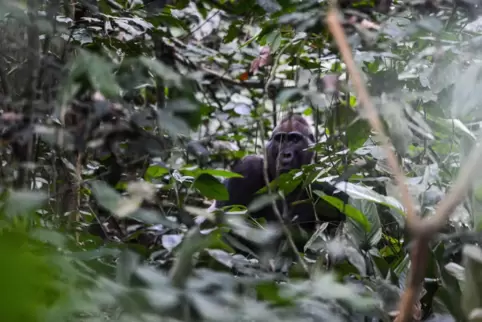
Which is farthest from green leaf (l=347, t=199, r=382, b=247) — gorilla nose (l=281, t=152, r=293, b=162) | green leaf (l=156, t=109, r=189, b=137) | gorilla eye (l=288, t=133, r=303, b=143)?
gorilla eye (l=288, t=133, r=303, b=143)

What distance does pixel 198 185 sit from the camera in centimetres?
150

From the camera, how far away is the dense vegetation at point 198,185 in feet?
2.30

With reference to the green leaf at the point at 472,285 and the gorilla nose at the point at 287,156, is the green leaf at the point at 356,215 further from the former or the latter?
the gorilla nose at the point at 287,156

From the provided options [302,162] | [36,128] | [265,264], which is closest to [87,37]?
[36,128]

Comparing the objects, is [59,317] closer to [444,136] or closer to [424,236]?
[424,236]

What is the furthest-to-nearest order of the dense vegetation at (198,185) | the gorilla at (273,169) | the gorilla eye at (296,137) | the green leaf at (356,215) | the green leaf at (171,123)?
the gorilla eye at (296,137) < the gorilla at (273,169) < the green leaf at (356,215) < the green leaf at (171,123) < the dense vegetation at (198,185)

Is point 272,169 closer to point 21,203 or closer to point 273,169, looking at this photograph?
point 273,169

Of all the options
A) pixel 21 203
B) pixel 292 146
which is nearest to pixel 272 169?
pixel 292 146

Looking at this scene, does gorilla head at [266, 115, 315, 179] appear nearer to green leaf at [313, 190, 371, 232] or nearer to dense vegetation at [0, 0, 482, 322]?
dense vegetation at [0, 0, 482, 322]

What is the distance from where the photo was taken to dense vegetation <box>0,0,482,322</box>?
0.70 metres

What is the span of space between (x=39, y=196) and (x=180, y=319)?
250mm

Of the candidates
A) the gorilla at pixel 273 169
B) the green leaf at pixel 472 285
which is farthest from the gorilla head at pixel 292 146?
the green leaf at pixel 472 285

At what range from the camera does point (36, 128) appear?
1.10 m

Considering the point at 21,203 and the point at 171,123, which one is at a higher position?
the point at 171,123
